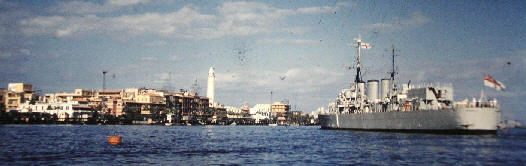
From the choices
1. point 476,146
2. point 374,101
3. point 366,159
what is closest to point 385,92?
point 374,101

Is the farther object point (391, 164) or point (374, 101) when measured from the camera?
point (374, 101)

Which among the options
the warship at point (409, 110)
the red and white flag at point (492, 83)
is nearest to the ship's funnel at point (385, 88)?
the warship at point (409, 110)

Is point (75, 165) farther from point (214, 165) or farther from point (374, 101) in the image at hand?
point (374, 101)

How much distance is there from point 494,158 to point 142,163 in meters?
27.8

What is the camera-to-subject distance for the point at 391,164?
41.2 meters

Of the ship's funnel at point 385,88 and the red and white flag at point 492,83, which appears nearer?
the red and white flag at point 492,83

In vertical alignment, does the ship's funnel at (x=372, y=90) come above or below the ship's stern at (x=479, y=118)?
above

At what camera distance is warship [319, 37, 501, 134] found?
7706cm

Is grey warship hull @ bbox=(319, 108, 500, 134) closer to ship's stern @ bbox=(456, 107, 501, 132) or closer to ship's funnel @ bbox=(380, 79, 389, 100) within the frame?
ship's stern @ bbox=(456, 107, 501, 132)

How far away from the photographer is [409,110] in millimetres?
90188

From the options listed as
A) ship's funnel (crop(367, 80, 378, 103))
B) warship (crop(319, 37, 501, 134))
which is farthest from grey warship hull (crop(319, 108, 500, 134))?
ship's funnel (crop(367, 80, 378, 103))

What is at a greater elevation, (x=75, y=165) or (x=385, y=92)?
(x=385, y=92)

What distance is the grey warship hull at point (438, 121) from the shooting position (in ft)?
251

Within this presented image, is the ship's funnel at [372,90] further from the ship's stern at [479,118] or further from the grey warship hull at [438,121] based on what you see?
the ship's stern at [479,118]
